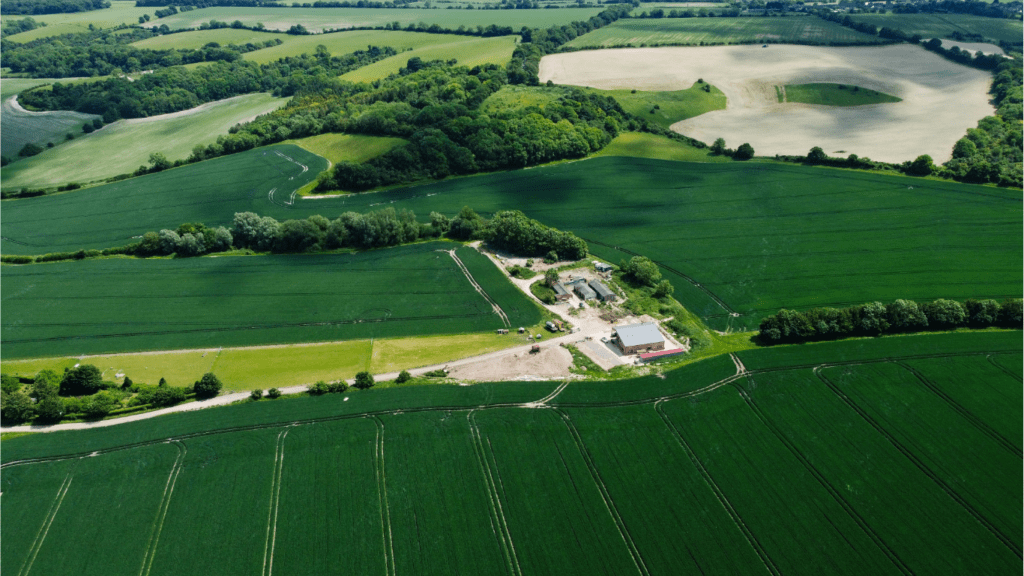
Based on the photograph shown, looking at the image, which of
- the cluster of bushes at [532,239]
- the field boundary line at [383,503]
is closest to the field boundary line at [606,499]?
the field boundary line at [383,503]

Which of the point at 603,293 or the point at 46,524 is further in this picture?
the point at 603,293

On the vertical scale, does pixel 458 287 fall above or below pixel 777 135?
below

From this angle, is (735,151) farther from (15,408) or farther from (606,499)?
(15,408)

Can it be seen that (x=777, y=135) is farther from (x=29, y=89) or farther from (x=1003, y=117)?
(x=29, y=89)

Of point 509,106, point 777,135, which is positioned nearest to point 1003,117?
point 777,135

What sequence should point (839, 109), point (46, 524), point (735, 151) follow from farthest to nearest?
point (839, 109), point (735, 151), point (46, 524)

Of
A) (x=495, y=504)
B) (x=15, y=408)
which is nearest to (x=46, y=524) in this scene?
(x=15, y=408)
